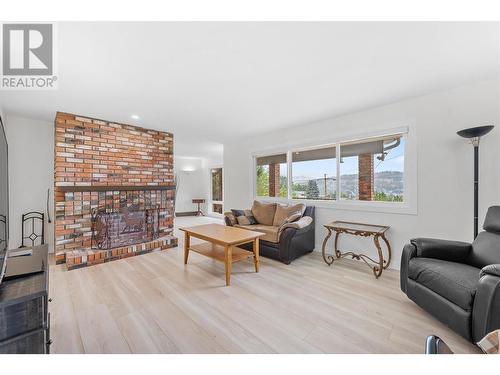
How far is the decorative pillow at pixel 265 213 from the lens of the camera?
3.93m

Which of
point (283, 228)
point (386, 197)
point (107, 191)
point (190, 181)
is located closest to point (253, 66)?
point (283, 228)

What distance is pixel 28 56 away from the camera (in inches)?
67.9

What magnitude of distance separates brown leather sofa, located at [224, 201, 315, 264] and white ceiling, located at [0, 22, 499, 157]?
1640 mm

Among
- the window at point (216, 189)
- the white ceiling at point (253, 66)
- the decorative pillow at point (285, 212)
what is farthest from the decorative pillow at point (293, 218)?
the window at point (216, 189)

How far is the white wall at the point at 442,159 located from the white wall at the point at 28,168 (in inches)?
192

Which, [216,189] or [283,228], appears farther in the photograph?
[216,189]

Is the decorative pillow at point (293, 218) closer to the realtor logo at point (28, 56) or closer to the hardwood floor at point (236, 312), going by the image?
the hardwood floor at point (236, 312)

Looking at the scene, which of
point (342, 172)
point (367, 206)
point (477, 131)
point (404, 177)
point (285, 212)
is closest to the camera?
point (477, 131)

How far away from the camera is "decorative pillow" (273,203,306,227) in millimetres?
3578

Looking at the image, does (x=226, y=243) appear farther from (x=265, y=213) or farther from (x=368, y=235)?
(x=368, y=235)

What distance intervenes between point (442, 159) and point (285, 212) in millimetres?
2204
